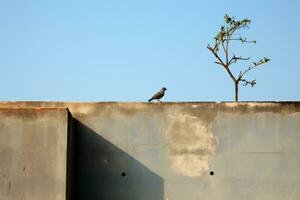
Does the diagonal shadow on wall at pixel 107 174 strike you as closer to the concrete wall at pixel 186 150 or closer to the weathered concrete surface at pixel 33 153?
the concrete wall at pixel 186 150

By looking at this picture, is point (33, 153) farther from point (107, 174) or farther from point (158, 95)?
point (158, 95)

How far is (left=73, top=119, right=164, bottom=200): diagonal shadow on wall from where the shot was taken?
344 inches

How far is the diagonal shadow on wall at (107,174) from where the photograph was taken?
8.73 metres

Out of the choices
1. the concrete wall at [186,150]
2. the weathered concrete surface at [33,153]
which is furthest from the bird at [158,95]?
the weathered concrete surface at [33,153]

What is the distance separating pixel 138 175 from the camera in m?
8.75

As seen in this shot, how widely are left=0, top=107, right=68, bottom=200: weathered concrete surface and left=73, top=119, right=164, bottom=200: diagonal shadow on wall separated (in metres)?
0.94

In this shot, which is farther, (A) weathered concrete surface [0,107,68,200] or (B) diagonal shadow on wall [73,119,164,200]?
(B) diagonal shadow on wall [73,119,164,200]

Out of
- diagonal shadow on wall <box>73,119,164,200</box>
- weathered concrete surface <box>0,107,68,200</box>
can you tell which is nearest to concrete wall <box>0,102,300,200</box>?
diagonal shadow on wall <box>73,119,164,200</box>

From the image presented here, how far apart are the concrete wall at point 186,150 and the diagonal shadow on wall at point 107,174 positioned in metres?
0.01

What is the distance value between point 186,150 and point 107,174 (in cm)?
121

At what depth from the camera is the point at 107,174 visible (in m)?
8.80

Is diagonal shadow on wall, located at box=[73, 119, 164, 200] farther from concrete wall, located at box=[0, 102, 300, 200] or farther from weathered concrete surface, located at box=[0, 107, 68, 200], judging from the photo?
weathered concrete surface, located at box=[0, 107, 68, 200]

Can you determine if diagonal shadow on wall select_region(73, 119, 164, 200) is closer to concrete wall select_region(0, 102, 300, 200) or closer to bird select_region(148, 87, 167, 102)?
concrete wall select_region(0, 102, 300, 200)

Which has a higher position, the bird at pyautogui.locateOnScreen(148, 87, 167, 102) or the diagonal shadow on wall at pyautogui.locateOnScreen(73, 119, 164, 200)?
the bird at pyautogui.locateOnScreen(148, 87, 167, 102)
